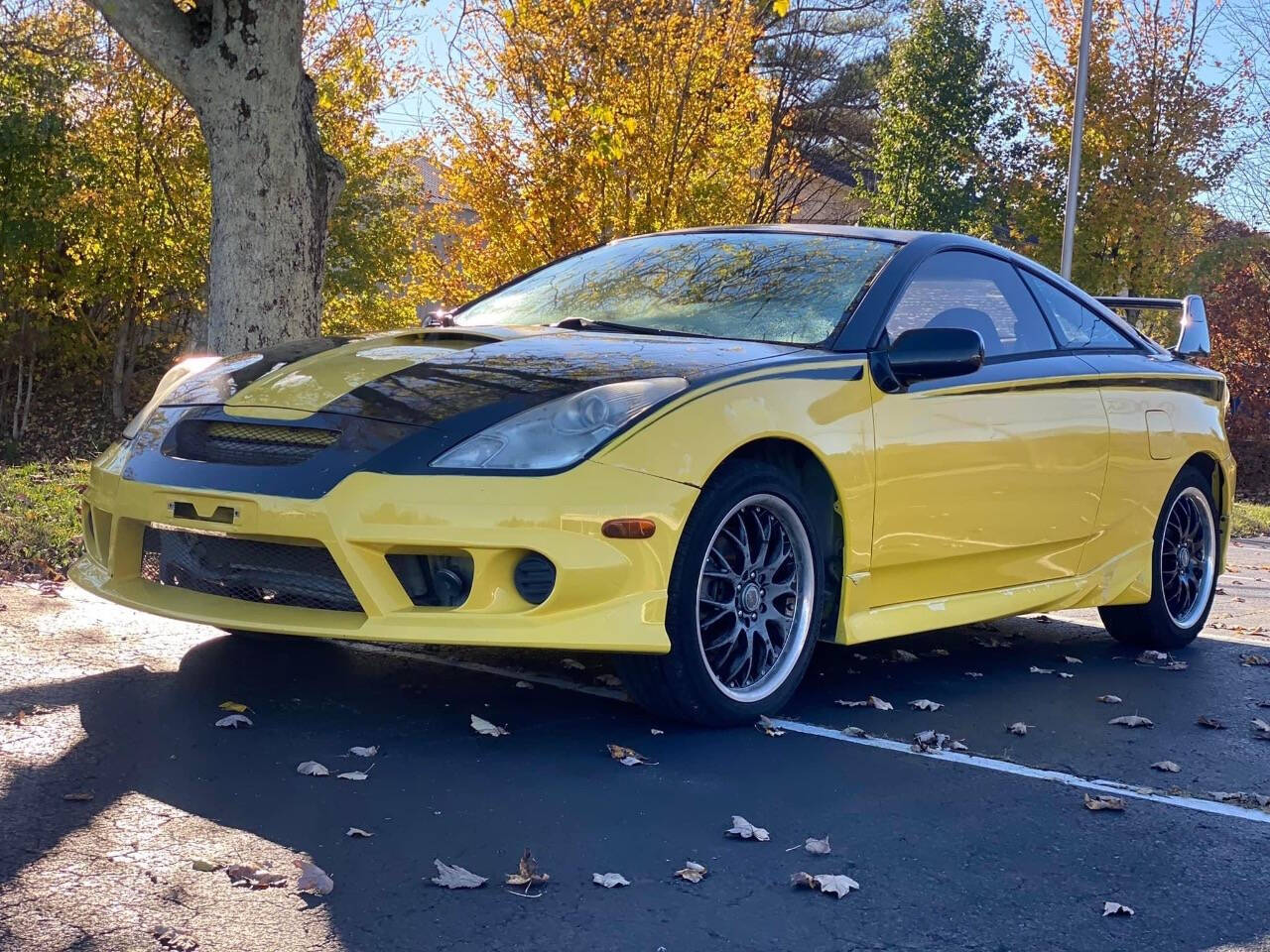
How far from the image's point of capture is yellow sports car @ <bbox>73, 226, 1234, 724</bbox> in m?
4.00

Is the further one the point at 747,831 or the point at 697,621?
the point at 697,621

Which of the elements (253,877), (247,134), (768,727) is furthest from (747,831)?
(247,134)

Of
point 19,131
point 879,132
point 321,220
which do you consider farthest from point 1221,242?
point 321,220

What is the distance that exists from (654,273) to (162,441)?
1.85 meters

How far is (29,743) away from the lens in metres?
3.93

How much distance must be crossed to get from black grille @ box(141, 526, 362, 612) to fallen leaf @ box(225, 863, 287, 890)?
1090 mm

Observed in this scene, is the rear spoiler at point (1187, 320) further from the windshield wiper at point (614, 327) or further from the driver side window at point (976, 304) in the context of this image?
the windshield wiper at point (614, 327)

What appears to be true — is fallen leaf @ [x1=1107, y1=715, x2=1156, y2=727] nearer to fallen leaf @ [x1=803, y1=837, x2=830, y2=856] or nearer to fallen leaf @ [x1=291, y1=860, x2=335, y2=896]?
fallen leaf @ [x1=803, y1=837, x2=830, y2=856]

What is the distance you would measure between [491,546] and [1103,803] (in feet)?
5.64

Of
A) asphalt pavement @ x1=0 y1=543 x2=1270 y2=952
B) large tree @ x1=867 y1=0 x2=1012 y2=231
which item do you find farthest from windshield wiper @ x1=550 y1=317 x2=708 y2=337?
large tree @ x1=867 y1=0 x2=1012 y2=231

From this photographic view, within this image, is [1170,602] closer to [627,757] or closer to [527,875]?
[627,757]

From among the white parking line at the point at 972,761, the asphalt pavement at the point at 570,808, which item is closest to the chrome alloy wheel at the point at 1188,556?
the asphalt pavement at the point at 570,808

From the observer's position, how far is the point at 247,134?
25.7 feet

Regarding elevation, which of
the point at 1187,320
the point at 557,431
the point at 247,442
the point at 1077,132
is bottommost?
the point at 247,442
